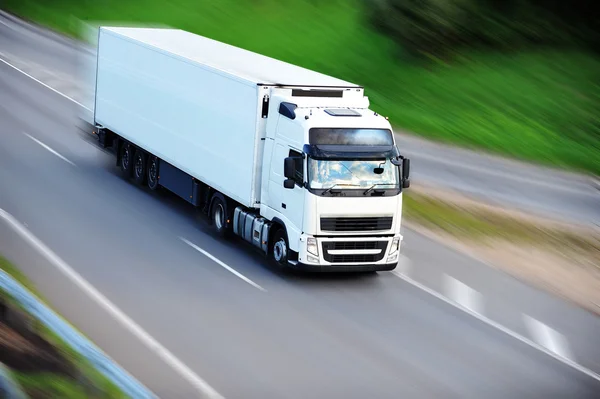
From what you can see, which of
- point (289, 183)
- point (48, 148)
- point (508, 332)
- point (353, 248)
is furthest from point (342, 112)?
point (48, 148)

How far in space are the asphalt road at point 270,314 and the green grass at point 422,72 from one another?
35.9 feet

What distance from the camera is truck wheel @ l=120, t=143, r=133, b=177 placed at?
2622 cm

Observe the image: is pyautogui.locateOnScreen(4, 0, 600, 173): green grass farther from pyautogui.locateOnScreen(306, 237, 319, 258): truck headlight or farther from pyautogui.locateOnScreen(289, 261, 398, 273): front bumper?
pyautogui.locateOnScreen(306, 237, 319, 258): truck headlight

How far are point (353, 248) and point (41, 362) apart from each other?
864 cm

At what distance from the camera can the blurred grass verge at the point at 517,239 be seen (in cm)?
2142

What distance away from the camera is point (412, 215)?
2492 centimetres

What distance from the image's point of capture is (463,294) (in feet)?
64.7

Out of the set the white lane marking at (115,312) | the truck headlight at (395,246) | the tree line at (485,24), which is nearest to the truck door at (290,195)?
the truck headlight at (395,246)

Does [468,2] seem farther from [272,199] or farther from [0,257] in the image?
[0,257]

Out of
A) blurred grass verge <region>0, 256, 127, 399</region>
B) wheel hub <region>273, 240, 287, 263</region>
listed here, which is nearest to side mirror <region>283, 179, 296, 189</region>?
wheel hub <region>273, 240, 287, 263</region>

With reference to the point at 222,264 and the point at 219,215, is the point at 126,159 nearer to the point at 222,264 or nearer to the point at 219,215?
the point at 219,215

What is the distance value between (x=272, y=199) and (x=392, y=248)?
239 cm

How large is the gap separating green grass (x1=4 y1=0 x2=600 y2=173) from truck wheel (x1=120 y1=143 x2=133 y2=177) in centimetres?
1035

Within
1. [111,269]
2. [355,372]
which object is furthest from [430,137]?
[355,372]
